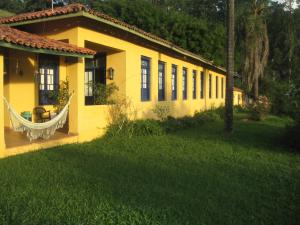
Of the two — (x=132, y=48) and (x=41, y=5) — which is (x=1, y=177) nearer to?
(x=132, y=48)

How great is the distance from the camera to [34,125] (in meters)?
9.27

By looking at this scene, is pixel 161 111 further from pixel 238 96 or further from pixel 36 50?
pixel 238 96

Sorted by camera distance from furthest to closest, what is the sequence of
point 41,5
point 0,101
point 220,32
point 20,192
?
1. point 41,5
2. point 220,32
3. point 0,101
4. point 20,192

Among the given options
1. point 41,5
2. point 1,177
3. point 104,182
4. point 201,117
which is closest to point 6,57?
point 1,177

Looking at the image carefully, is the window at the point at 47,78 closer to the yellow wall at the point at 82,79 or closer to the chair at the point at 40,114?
the yellow wall at the point at 82,79

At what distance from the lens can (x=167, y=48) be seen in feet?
55.6

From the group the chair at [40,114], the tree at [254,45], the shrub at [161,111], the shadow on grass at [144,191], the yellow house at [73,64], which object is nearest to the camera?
the shadow on grass at [144,191]

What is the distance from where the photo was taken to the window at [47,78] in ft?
40.7

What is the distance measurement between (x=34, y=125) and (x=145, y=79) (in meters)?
7.53

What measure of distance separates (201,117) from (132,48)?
6.89m

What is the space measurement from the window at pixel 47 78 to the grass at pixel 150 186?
10.0 ft

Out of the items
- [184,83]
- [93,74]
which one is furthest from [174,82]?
[93,74]

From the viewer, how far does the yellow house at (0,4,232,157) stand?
10039mm

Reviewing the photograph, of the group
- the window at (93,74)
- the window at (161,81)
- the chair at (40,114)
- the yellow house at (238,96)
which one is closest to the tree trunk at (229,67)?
the window at (161,81)
